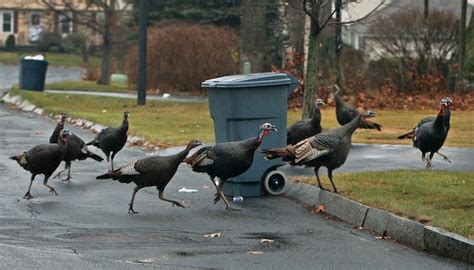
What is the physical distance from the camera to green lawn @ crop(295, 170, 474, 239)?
11258 mm

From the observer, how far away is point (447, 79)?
32.5m

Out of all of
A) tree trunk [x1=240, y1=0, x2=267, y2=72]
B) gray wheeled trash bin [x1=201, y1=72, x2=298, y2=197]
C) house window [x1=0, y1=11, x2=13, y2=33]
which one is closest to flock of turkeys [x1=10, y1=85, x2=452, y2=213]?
gray wheeled trash bin [x1=201, y1=72, x2=298, y2=197]

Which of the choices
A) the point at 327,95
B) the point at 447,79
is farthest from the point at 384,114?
the point at 447,79

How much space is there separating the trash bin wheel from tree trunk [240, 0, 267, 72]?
19.3 m

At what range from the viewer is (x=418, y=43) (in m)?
32.7

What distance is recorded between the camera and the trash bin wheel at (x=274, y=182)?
1445 centimetres

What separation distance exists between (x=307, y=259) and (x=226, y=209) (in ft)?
10.9

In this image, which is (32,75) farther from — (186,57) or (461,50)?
(461,50)

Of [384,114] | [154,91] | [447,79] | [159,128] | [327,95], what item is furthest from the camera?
[154,91]

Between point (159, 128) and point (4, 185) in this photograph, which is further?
point (159, 128)

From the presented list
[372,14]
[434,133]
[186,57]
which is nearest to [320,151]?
[434,133]

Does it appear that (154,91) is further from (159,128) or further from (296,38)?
(159,128)

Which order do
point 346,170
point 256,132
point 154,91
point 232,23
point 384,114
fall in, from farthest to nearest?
point 232,23
point 154,91
point 384,114
point 346,170
point 256,132

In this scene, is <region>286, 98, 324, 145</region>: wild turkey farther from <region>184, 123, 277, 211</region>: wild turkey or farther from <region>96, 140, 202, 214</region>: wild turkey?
<region>96, 140, 202, 214</region>: wild turkey
